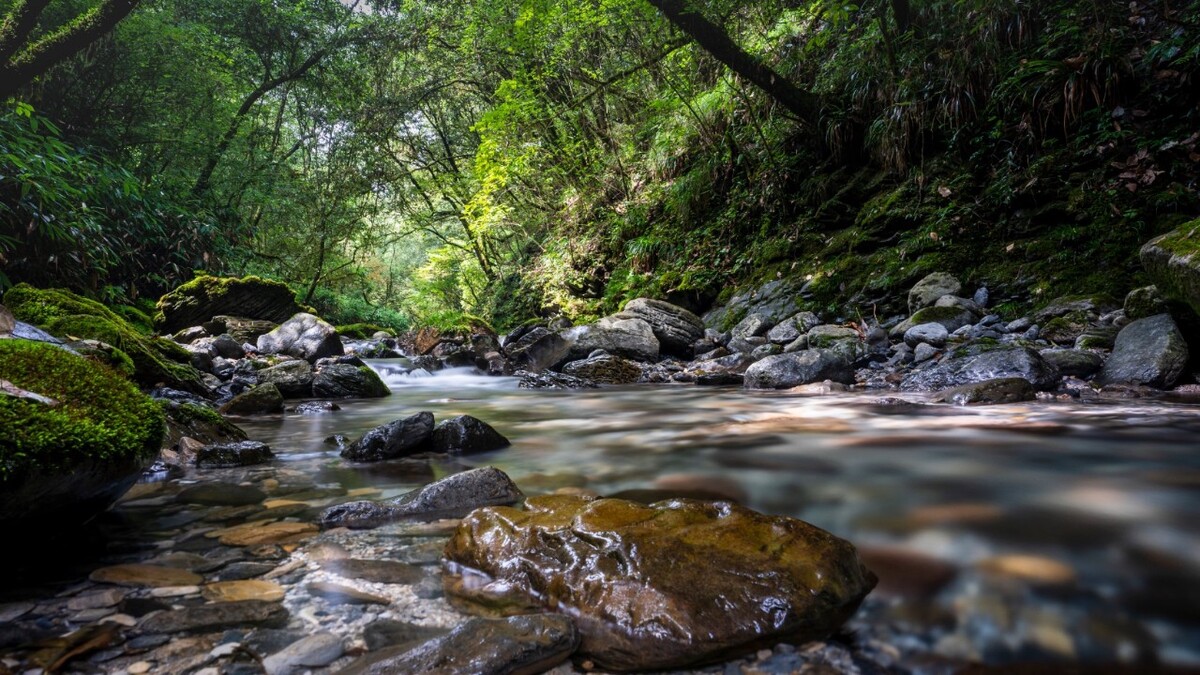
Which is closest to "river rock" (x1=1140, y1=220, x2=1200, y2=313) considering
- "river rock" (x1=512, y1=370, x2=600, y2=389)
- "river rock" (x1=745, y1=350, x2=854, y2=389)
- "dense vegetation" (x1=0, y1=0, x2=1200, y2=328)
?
"dense vegetation" (x1=0, y1=0, x2=1200, y2=328)

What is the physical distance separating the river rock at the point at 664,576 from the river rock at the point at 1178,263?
424 centimetres

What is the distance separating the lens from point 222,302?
41.1 feet

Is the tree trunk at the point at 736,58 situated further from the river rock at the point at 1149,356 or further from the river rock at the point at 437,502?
the river rock at the point at 437,502

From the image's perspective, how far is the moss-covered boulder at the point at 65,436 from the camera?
1692mm

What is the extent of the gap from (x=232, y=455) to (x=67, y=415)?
1717mm

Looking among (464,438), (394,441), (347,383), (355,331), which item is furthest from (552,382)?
(355,331)

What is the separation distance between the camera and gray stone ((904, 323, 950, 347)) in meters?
6.35

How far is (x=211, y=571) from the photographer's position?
1848 millimetres

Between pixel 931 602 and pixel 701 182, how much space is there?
436 inches

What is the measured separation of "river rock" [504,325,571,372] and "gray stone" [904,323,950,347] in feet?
16.6

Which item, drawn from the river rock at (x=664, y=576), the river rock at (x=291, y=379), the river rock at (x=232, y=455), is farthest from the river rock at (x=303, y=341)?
the river rock at (x=664, y=576)

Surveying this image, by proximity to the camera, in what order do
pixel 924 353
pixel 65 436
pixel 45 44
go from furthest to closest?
pixel 45 44 < pixel 924 353 < pixel 65 436

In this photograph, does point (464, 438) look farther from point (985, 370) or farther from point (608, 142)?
point (608, 142)

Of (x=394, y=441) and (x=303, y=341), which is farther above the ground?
(x=303, y=341)
